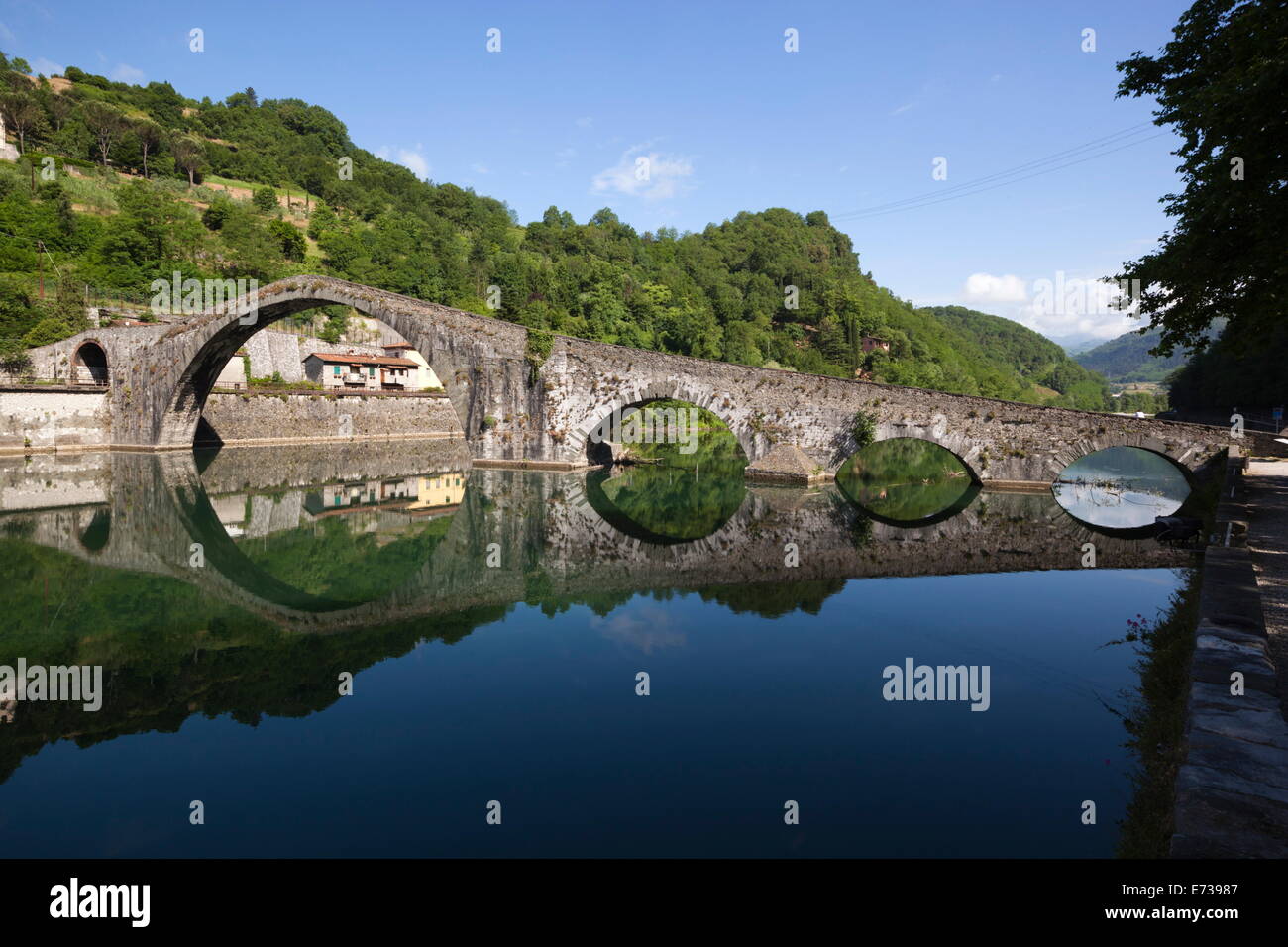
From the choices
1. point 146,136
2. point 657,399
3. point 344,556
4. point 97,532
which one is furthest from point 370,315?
point 146,136

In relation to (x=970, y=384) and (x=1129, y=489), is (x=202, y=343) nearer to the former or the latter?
(x=1129, y=489)

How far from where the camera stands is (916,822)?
17.5ft

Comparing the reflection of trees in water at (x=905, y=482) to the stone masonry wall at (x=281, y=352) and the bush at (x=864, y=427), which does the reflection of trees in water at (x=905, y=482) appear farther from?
the stone masonry wall at (x=281, y=352)

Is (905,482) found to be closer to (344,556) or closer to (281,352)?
(344,556)

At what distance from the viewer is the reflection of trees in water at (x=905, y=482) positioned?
→ 22.1 meters

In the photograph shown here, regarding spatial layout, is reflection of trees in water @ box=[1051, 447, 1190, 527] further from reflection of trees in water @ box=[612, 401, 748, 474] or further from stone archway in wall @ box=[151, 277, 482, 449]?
stone archway in wall @ box=[151, 277, 482, 449]

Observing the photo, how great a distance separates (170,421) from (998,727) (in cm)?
3620

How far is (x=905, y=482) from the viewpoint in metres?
28.9

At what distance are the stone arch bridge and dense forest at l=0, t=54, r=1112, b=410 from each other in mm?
8971

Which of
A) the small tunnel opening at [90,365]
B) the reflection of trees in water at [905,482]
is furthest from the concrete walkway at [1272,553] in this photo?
the small tunnel opening at [90,365]

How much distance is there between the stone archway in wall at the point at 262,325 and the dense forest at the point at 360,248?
8.20 meters

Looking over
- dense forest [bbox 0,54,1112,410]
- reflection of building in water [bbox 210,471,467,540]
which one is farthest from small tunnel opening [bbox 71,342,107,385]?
reflection of building in water [bbox 210,471,467,540]

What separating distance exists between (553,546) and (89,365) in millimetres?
34849
